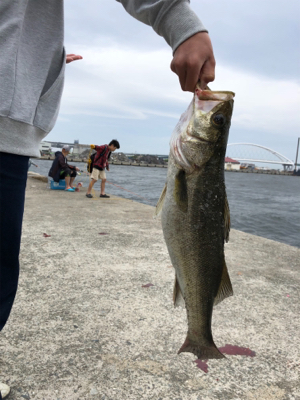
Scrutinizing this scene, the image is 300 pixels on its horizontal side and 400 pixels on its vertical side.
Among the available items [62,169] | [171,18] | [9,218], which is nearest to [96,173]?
[62,169]

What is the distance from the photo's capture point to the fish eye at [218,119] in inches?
63.1

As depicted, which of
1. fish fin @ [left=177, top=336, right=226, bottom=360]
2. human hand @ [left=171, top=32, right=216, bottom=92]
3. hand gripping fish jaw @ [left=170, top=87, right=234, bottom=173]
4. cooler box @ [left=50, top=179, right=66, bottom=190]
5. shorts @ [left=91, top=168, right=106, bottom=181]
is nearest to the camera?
human hand @ [left=171, top=32, right=216, bottom=92]

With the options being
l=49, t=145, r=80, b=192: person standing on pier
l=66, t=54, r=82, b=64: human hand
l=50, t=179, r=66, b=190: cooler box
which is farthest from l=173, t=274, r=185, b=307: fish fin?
l=50, t=179, r=66, b=190: cooler box

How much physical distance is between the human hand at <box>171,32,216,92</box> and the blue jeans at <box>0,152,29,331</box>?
3.00ft


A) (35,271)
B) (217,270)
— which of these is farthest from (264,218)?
(217,270)

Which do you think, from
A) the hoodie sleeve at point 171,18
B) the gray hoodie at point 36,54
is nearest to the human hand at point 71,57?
the gray hoodie at point 36,54

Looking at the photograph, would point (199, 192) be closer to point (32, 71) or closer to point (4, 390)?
point (32, 71)

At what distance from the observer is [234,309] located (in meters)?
3.27

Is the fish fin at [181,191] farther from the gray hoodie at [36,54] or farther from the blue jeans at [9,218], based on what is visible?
the blue jeans at [9,218]

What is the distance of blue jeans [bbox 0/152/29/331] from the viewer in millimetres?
1611

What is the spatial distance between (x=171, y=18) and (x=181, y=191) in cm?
82

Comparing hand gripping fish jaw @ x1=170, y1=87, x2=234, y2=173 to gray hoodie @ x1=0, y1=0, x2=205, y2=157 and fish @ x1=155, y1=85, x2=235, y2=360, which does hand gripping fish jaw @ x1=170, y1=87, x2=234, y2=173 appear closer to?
fish @ x1=155, y1=85, x2=235, y2=360

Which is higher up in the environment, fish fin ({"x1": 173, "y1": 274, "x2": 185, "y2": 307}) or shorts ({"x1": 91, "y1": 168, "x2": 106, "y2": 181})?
shorts ({"x1": 91, "y1": 168, "x2": 106, "y2": 181})

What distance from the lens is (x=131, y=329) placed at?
2793mm
